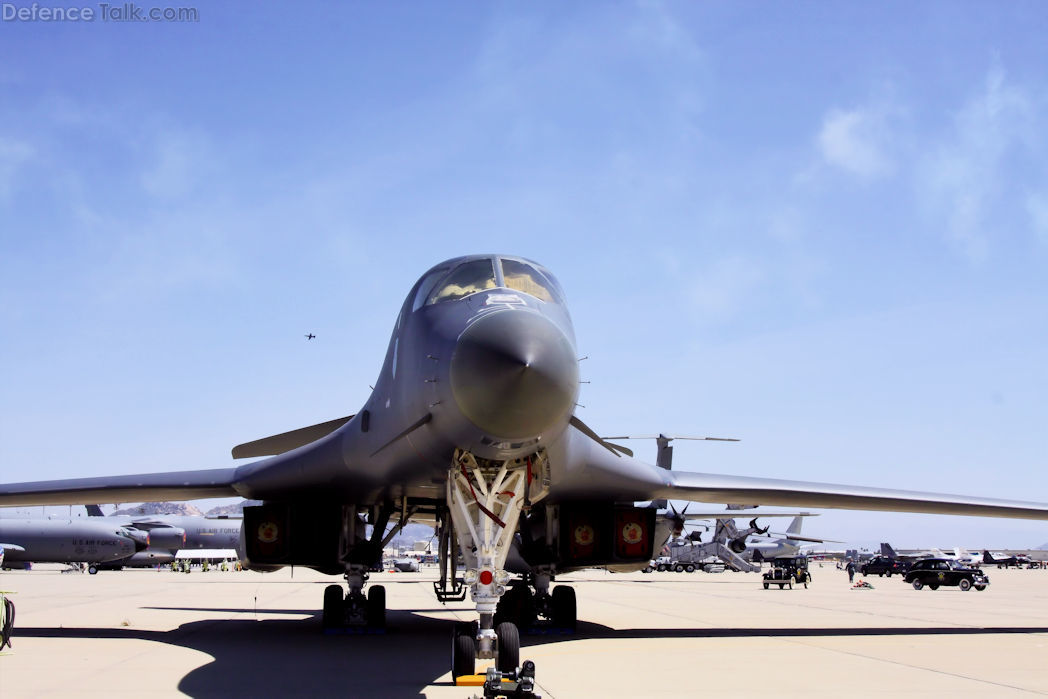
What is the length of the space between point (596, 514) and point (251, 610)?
936 centimetres

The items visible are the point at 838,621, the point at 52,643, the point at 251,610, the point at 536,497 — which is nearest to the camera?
the point at 536,497

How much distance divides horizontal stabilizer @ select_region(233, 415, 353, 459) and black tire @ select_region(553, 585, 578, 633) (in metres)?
3.93

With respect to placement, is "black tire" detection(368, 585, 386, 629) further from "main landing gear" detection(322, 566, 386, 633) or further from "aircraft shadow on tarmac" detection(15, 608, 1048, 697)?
"aircraft shadow on tarmac" detection(15, 608, 1048, 697)

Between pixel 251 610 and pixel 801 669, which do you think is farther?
pixel 251 610

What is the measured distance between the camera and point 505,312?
20.2 feet

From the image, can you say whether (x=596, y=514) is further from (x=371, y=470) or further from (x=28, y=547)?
(x=28, y=547)

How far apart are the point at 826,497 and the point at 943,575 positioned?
69.8 ft

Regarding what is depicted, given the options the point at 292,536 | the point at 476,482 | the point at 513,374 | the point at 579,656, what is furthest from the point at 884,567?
the point at 513,374

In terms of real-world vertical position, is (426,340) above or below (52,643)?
above

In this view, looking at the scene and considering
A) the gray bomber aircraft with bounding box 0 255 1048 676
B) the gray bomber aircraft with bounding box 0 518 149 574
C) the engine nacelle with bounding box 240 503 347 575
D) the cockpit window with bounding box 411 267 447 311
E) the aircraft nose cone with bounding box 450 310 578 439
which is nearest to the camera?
the aircraft nose cone with bounding box 450 310 578 439

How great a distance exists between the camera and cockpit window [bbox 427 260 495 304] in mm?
7258

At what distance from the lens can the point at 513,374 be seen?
5.71 m

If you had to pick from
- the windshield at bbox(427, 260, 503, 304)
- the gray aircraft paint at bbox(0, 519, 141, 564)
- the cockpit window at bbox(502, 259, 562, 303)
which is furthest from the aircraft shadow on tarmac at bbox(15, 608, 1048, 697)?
the gray aircraft paint at bbox(0, 519, 141, 564)

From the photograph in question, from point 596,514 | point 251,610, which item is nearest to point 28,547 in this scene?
point 251,610
